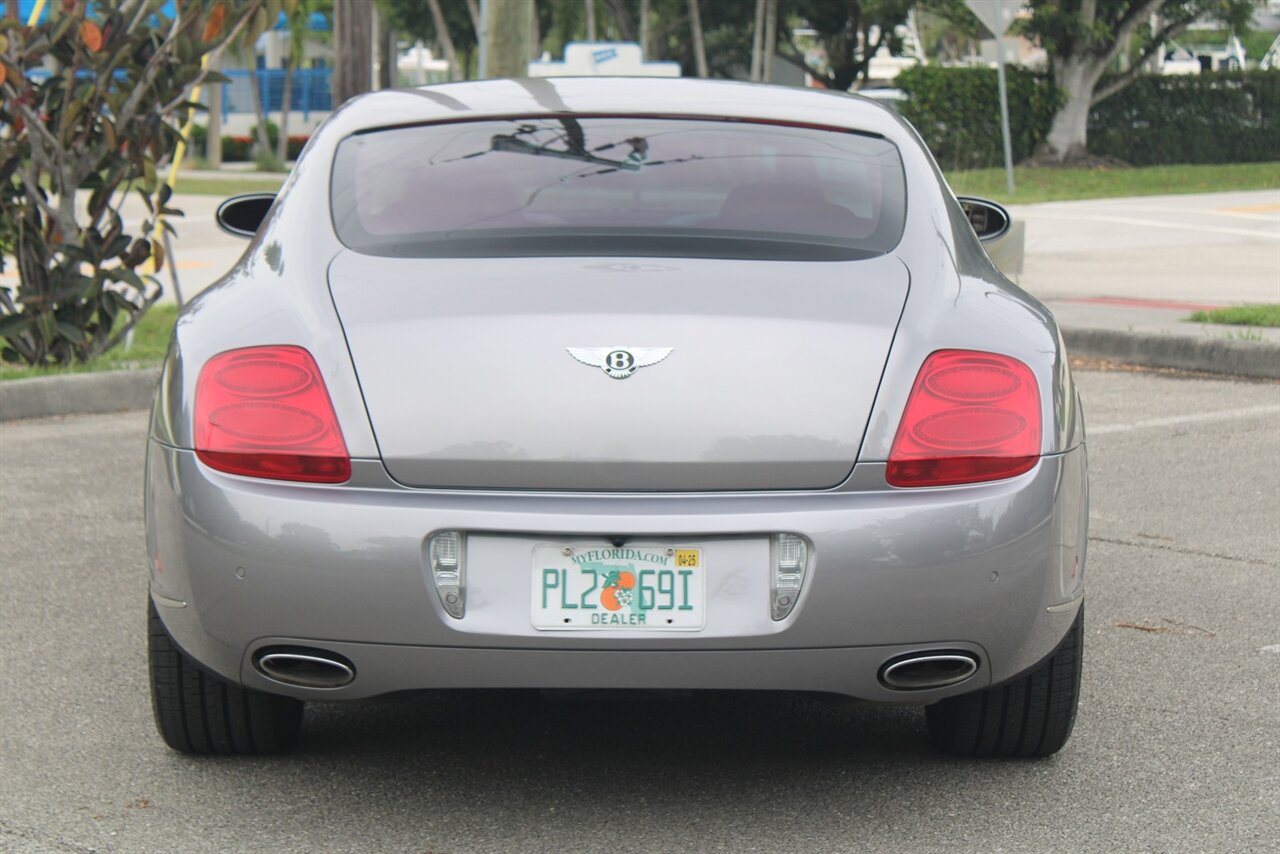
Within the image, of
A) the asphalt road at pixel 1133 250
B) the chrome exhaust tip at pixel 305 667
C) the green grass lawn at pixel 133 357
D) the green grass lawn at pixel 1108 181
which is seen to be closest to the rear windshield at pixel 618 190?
the chrome exhaust tip at pixel 305 667

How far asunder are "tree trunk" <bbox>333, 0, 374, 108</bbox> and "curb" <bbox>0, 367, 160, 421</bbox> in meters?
5.78

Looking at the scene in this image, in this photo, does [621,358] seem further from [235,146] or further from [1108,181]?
[235,146]

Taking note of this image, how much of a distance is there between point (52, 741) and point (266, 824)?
2.51 feet

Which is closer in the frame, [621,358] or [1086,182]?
[621,358]

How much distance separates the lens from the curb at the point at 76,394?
27.9ft

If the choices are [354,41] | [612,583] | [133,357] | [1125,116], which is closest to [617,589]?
[612,583]

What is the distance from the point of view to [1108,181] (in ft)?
99.2

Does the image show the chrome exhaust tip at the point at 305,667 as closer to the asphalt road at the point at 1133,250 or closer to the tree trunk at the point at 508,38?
the asphalt road at the point at 1133,250

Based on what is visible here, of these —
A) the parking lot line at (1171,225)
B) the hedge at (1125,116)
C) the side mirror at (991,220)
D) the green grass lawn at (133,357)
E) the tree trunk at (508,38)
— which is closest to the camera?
the side mirror at (991,220)

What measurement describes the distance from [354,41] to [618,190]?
431 inches

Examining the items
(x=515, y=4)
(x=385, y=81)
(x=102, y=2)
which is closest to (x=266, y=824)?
(x=102, y=2)

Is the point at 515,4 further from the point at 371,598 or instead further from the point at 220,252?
the point at 371,598

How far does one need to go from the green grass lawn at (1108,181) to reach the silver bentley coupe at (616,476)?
22.6m

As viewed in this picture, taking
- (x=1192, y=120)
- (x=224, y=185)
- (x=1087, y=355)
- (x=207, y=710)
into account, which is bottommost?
(x=224, y=185)
